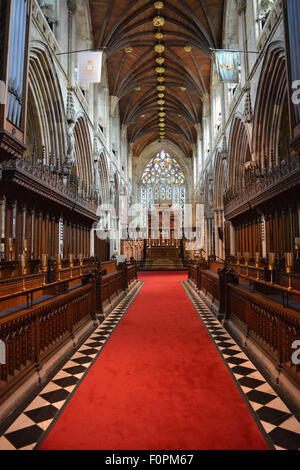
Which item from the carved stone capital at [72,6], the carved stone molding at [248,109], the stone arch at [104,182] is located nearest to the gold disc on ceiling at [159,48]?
the carved stone capital at [72,6]

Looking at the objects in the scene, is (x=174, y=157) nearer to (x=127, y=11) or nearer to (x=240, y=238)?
(x=127, y=11)

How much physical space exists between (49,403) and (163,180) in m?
36.6

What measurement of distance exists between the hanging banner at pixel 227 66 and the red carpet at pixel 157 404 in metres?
9.97

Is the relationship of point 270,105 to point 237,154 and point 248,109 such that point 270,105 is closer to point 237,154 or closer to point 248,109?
point 248,109

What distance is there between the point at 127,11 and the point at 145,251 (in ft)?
57.9

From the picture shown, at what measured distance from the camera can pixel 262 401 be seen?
2941mm

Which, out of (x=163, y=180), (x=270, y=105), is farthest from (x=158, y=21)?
(x=163, y=180)

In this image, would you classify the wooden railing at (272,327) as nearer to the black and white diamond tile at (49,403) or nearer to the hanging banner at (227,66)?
the black and white diamond tile at (49,403)

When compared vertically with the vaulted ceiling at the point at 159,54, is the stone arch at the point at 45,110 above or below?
below

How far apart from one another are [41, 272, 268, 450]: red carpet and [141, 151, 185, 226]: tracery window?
33932 millimetres

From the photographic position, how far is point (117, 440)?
228 cm

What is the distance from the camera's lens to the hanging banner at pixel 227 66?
10.8m

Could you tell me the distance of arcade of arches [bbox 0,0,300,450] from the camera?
2.88 m

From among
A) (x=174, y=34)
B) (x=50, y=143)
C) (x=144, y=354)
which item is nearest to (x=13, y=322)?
(x=144, y=354)
